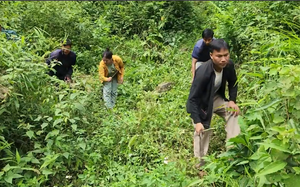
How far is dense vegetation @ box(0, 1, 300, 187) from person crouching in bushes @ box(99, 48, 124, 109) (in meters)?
0.20

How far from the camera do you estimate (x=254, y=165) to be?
260 cm

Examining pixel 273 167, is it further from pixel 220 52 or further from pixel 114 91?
pixel 114 91

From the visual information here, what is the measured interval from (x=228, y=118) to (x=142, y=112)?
1.85 m

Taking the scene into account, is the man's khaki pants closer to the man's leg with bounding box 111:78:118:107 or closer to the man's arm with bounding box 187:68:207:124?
the man's arm with bounding box 187:68:207:124

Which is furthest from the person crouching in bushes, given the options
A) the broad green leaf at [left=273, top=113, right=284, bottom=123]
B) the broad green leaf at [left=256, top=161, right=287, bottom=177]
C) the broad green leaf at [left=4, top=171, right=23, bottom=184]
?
the broad green leaf at [left=256, top=161, right=287, bottom=177]

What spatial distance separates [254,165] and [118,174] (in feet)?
5.73

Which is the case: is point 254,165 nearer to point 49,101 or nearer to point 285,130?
point 285,130

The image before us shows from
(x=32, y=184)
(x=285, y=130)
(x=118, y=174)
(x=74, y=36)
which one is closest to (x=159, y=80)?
(x=74, y=36)

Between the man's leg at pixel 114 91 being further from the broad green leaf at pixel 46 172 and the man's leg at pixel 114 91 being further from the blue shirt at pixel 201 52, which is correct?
the broad green leaf at pixel 46 172

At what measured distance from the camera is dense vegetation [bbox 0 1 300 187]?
8.41ft

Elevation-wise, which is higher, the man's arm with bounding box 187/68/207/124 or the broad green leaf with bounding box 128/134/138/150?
the man's arm with bounding box 187/68/207/124

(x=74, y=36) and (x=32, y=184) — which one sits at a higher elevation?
(x=74, y=36)

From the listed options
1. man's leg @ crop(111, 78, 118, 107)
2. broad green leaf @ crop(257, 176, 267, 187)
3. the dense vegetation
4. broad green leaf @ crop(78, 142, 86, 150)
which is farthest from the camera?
man's leg @ crop(111, 78, 118, 107)

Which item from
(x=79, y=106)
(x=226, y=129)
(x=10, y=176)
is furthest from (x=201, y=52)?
(x=10, y=176)
